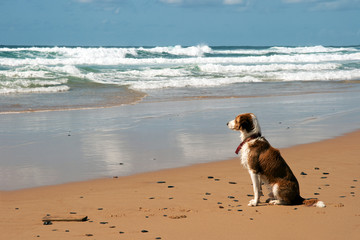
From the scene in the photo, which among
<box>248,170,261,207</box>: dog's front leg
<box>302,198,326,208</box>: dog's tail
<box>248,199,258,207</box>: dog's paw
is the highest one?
<box>248,170,261,207</box>: dog's front leg

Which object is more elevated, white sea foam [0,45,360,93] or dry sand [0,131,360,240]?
white sea foam [0,45,360,93]

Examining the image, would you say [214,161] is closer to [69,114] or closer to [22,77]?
[69,114]

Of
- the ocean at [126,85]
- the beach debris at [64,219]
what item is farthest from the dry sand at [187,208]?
the ocean at [126,85]

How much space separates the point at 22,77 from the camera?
25734 millimetres

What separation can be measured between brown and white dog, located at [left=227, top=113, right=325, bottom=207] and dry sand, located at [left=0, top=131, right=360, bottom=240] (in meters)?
0.14

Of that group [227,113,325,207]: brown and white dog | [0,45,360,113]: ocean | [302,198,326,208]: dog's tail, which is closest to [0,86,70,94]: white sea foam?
[0,45,360,113]: ocean

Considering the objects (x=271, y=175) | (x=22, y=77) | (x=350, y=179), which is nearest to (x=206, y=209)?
(x=271, y=175)

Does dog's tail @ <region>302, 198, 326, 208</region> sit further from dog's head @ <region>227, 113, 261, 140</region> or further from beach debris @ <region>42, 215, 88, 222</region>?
beach debris @ <region>42, 215, 88, 222</region>

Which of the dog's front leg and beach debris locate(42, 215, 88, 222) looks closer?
beach debris locate(42, 215, 88, 222)

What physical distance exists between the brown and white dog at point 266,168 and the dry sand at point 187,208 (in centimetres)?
14

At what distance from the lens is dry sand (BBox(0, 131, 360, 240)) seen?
192 inches

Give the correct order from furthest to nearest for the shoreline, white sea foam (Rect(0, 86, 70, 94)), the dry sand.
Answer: white sea foam (Rect(0, 86, 70, 94)) < the shoreline < the dry sand

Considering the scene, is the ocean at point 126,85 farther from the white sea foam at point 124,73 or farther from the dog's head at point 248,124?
the dog's head at point 248,124

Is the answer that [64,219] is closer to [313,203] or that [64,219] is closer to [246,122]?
[246,122]
